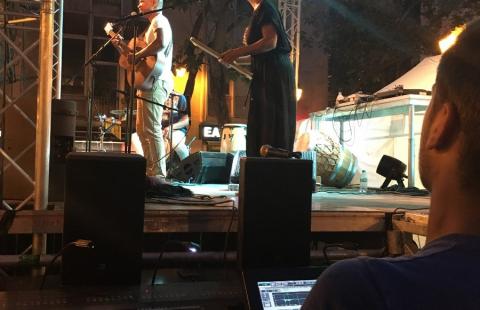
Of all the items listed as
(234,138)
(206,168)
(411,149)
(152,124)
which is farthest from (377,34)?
(152,124)

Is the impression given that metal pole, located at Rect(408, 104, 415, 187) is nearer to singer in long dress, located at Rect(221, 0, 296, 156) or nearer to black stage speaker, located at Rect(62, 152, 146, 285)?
singer in long dress, located at Rect(221, 0, 296, 156)

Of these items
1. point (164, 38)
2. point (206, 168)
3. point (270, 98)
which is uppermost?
point (164, 38)

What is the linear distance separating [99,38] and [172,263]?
40.3ft

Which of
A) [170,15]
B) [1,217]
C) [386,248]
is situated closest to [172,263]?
[1,217]

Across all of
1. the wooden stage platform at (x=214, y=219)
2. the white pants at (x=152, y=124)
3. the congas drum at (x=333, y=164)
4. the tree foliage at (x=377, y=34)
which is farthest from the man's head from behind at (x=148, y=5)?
the tree foliage at (x=377, y=34)

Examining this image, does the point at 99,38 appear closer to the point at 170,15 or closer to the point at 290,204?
the point at 170,15

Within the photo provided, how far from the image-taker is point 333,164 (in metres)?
5.86

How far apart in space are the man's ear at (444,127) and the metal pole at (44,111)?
7.26ft

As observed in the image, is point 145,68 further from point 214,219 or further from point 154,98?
point 214,219

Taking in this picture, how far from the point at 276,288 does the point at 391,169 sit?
4.38m

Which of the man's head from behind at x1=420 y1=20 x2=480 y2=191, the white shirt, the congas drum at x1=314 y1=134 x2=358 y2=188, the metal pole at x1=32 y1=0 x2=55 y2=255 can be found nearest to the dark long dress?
the white shirt

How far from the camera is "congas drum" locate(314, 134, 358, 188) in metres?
5.85

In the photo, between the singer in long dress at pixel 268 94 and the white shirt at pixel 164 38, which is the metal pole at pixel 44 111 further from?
the white shirt at pixel 164 38

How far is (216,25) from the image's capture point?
1234 cm
